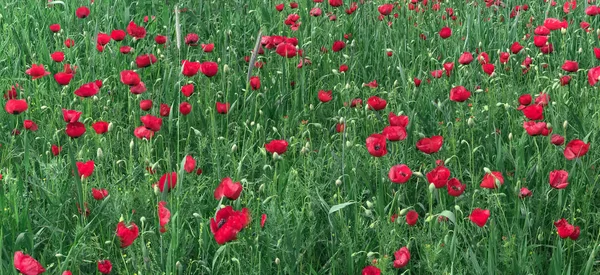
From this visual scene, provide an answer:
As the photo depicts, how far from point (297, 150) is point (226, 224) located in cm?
97

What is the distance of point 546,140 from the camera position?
258cm

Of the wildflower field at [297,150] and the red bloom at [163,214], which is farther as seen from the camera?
the wildflower field at [297,150]

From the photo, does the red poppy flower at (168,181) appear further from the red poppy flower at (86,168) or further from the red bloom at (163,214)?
the red poppy flower at (86,168)

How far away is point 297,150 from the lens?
104 inches

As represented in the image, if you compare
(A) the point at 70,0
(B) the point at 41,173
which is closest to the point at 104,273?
(B) the point at 41,173

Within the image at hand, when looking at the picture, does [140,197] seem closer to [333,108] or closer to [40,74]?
[40,74]

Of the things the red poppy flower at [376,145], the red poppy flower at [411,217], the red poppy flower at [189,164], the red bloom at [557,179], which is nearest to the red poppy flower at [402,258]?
the red poppy flower at [411,217]

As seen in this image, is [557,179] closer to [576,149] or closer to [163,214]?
[576,149]

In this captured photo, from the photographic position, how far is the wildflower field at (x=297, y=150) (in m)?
1.96

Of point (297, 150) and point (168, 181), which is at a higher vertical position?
point (168, 181)

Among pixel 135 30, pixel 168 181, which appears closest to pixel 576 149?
pixel 168 181

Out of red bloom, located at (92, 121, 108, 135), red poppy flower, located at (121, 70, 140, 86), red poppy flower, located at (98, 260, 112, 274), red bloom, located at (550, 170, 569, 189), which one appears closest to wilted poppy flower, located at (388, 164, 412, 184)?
red bloom, located at (550, 170, 569, 189)

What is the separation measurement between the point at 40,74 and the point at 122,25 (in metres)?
1.19

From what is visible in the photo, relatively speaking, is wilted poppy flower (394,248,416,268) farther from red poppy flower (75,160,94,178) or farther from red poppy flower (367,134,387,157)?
red poppy flower (75,160,94,178)
